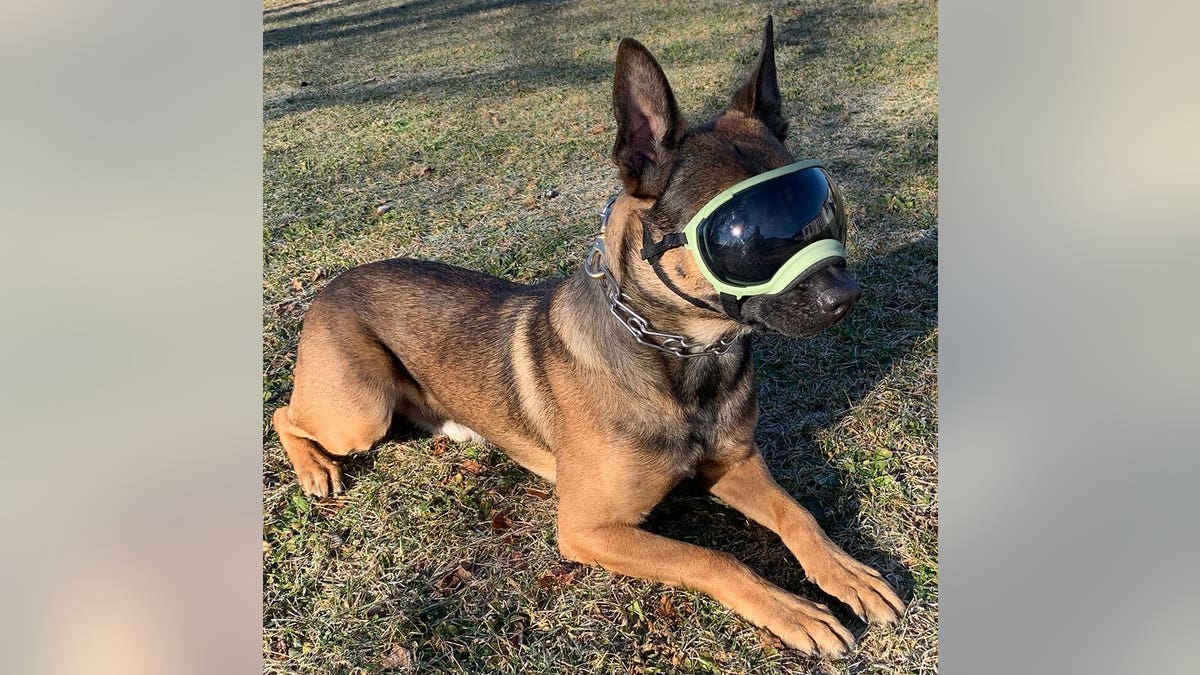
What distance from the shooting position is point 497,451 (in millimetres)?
4223

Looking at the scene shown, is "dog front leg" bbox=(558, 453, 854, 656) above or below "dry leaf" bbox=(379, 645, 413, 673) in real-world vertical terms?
above

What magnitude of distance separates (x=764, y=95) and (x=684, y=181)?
68 centimetres

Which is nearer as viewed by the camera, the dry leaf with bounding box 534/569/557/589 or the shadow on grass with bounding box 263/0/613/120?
the dry leaf with bounding box 534/569/557/589

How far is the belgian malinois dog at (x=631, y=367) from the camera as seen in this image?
2713mm

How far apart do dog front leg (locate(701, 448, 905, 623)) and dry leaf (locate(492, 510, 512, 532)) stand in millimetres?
1066

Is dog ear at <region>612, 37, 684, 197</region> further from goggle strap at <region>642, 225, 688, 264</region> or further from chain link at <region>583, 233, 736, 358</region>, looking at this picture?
Answer: chain link at <region>583, 233, 736, 358</region>

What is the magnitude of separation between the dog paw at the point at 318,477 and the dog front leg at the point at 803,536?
2.06m

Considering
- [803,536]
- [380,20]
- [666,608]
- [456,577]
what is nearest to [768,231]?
[803,536]

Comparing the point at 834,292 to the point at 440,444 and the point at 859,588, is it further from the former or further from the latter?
the point at 440,444

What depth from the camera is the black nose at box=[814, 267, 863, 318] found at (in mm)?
2531

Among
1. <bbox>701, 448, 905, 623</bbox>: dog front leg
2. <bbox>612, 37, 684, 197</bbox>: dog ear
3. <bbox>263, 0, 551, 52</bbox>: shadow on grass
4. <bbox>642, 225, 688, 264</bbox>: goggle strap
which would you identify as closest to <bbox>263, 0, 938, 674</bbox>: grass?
<bbox>701, 448, 905, 623</bbox>: dog front leg

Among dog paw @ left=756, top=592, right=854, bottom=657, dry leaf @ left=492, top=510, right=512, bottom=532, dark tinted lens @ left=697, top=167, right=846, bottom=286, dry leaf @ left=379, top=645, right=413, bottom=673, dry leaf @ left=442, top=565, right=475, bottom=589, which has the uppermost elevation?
dark tinted lens @ left=697, top=167, right=846, bottom=286

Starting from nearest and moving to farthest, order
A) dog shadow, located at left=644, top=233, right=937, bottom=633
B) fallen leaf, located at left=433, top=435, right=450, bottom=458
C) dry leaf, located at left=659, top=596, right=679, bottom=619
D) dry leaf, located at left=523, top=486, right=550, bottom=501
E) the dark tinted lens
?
the dark tinted lens < dry leaf, located at left=659, top=596, right=679, bottom=619 < dog shadow, located at left=644, top=233, right=937, bottom=633 < dry leaf, located at left=523, top=486, right=550, bottom=501 < fallen leaf, located at left=433, top=435, right=450, bottom=458
